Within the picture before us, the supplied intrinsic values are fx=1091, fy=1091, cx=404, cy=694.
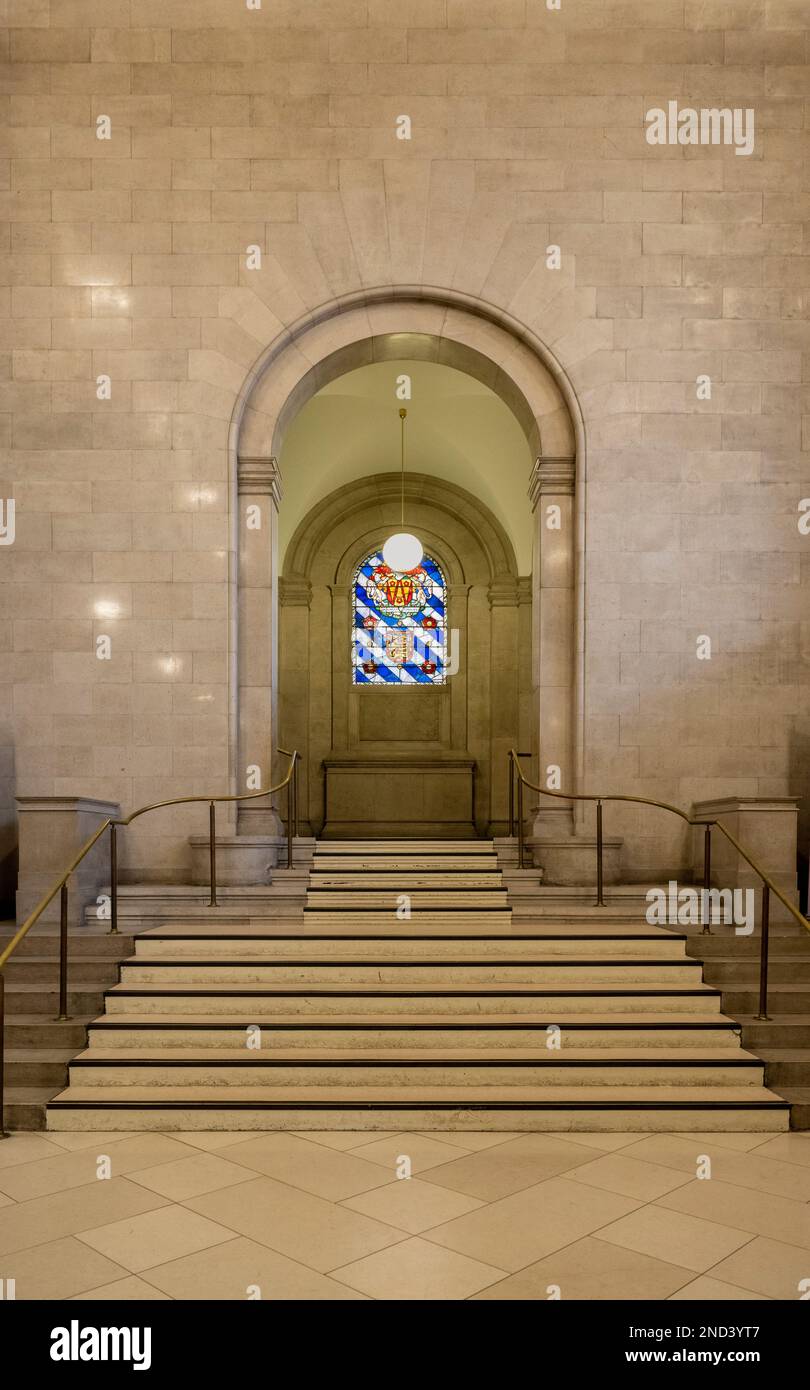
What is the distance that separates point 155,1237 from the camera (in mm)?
4805

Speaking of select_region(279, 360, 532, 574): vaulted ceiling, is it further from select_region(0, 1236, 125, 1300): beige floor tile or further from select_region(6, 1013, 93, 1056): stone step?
select_region(0, 1236, 125, 1300): beige floor tile

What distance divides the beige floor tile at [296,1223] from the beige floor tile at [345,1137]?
0.71 meters

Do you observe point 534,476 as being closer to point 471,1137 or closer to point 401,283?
point 401,283

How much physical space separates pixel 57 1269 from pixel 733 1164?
3.45m

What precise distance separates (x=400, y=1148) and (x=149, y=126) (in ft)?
32.2

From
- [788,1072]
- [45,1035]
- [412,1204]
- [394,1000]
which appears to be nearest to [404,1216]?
[412,1204]

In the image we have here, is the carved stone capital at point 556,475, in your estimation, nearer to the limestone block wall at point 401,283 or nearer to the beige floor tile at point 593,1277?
the limestone block wall at point 401,283

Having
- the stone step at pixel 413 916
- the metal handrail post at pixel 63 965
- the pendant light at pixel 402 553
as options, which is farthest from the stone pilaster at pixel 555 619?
the metal handrail post at pixel 63 965

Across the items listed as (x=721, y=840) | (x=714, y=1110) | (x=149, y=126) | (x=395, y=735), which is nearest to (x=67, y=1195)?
(x=714, y=1110)

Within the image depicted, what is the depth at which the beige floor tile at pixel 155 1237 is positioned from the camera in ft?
15.1

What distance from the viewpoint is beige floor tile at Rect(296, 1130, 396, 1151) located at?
613 cm

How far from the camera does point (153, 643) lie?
10672 mm

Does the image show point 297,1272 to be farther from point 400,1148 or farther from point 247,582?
point 247,582

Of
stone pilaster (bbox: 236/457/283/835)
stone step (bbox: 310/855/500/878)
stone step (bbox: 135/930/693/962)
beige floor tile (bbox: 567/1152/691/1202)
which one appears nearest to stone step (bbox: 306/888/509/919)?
stone step (bbox: 310/855/500/878)
